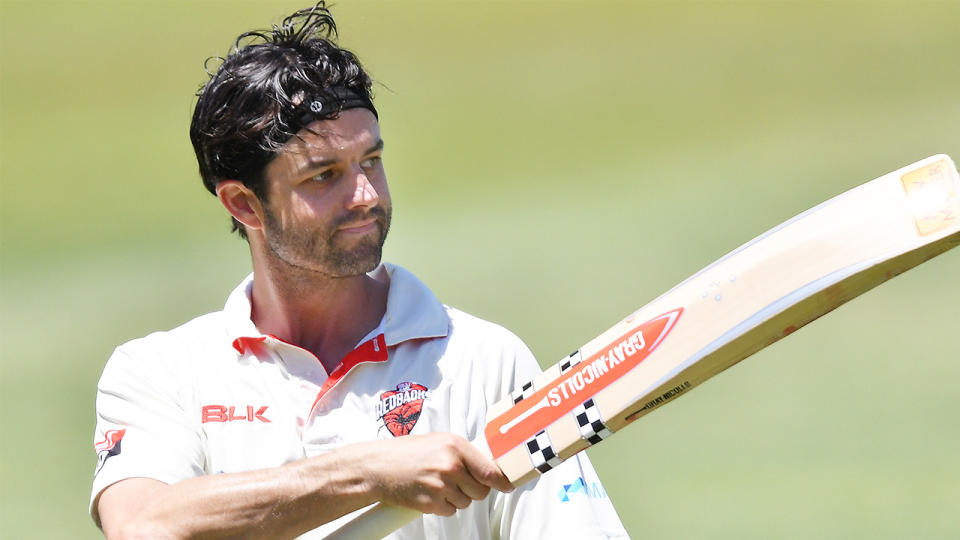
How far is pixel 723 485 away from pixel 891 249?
3240mm

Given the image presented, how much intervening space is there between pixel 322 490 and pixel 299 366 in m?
0.43

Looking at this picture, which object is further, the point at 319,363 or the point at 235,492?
the point at 319,363

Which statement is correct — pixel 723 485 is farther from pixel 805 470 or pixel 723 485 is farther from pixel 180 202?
pixel 180 202

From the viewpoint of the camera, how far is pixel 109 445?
245 cm

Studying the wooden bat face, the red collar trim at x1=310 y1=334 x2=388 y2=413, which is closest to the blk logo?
the red collar trim at x1=310 y1=334 x2=388 y2=413

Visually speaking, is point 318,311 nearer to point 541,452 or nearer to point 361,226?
point 361,226

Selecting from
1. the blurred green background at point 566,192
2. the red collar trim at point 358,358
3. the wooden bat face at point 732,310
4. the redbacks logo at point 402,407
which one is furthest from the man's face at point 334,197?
the blurred green background at point 566,192

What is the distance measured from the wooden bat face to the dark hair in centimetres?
77

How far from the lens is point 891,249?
183 centimetres

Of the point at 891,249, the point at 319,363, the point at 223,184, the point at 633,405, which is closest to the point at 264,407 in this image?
the point at 319,363

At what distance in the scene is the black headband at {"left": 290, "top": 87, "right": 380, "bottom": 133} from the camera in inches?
99.3

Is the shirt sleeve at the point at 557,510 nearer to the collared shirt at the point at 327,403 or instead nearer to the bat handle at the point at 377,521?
the collared shirt at the point at 327,403

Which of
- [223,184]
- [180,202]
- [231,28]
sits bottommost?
[223,184]

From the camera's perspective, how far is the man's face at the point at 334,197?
247cm
